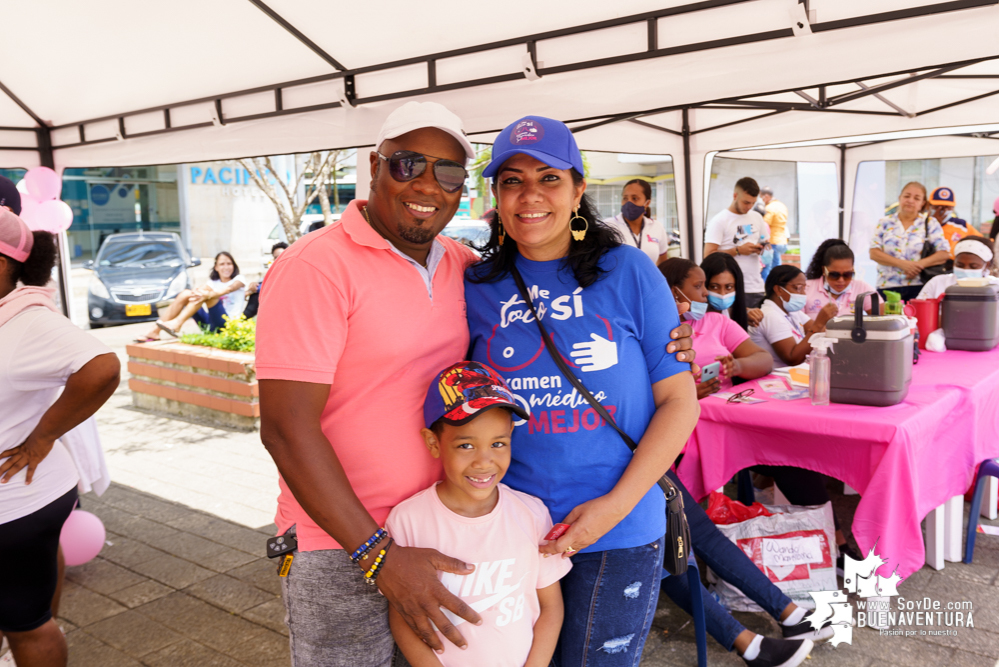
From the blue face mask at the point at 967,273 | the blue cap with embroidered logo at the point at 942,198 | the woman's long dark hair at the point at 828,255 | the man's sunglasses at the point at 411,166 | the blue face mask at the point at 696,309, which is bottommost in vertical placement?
the blue face mask at the point at 696,309

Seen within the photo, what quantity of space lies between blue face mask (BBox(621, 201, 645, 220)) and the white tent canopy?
462 millimetres

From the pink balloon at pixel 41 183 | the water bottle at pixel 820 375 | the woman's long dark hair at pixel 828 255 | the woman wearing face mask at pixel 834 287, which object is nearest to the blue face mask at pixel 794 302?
the woman wearing face mask at pixel 834 287

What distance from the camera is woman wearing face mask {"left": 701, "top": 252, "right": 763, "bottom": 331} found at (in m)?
3.98

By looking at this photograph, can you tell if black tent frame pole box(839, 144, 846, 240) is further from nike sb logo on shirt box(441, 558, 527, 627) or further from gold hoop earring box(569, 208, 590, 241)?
nike sb logo on shirt box(441, 558, 527, 627)

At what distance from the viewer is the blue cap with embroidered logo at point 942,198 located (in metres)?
7.38

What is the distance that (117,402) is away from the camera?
7.77 meters

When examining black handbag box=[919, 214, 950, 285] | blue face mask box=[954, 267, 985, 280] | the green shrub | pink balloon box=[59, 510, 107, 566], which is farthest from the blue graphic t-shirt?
black handbag box=[919, 214, 950, 285]

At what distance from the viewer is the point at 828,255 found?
519cm

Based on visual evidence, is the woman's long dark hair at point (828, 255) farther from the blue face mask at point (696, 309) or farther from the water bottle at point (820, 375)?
the water bottle at point (820, 375)

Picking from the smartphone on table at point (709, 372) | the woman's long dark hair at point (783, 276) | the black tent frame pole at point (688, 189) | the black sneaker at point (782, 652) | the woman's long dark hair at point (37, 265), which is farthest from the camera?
the black tent frame pole at point (688, 189)

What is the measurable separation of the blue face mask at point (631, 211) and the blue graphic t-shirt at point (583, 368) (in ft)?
15.0

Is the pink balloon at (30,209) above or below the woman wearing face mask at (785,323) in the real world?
above

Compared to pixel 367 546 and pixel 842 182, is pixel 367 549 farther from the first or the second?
pixel 842 182

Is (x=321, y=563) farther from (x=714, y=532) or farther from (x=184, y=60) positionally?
(x=184, y=60)
